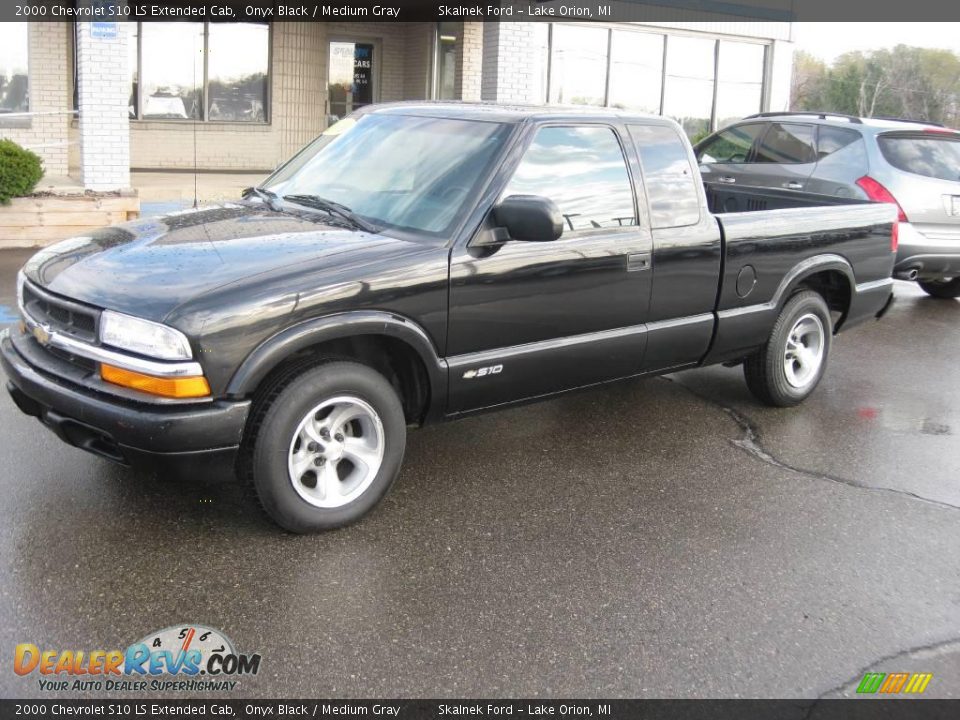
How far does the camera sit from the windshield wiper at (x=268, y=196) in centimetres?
521

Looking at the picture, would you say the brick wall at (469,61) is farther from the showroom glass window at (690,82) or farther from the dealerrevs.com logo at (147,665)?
the dealerrevs.com logo at (147,665)

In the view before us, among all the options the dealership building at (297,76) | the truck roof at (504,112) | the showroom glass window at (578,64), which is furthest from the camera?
the showroom glass window at (578,64)

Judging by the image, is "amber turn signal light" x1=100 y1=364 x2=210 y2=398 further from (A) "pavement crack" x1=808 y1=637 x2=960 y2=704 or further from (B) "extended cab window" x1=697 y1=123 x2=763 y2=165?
(B) "extended cab window" x1=697 y1=123 x2=763 y2=165

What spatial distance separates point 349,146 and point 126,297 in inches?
73.6

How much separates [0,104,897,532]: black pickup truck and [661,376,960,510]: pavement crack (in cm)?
39

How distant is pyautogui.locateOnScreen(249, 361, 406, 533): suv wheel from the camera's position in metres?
4.13

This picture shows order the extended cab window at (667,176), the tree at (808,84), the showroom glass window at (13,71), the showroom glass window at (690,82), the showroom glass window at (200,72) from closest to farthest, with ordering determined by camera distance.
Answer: the extended cab window at (667,176), the showroom glass window at (13,71), the showroom glass window at (200,72), the showroom glass window at (690,82), the tree at (808,84)

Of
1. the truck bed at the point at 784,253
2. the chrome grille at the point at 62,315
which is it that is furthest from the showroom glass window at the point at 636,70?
the chrome grille at the point at 62,315

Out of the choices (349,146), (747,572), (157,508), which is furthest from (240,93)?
(747,572)

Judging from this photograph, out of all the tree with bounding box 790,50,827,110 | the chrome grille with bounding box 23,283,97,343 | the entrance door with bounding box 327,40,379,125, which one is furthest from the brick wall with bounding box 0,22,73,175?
the tree with bounding box 790,50,827,110

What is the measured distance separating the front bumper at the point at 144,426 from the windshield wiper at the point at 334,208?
1.17m

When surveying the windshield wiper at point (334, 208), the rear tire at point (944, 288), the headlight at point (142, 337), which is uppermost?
the windshield wiper at point (334, 208)

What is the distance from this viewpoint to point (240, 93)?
17.2m

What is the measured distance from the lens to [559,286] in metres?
5.02
